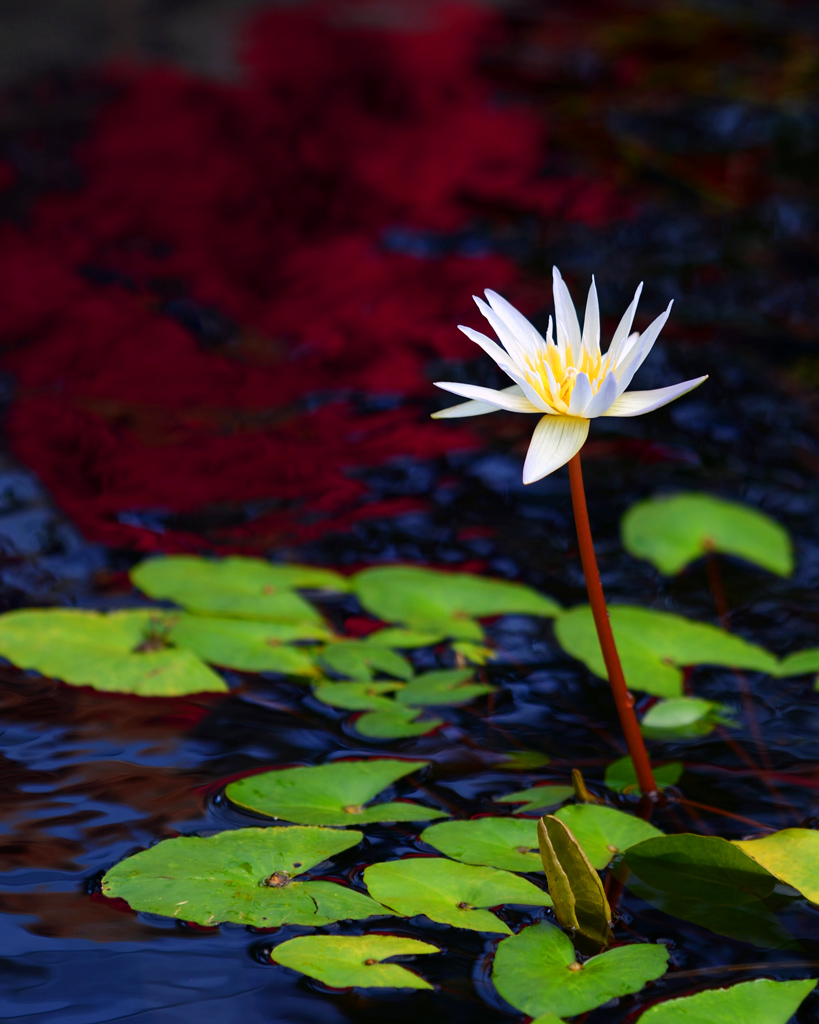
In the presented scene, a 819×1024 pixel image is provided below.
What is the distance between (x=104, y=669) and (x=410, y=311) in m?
1.11

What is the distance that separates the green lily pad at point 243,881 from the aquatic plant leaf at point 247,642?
0.27 m

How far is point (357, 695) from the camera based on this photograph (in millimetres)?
972

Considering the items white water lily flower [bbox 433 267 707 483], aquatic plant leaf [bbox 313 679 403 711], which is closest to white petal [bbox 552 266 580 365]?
white water lily flower [bbox 433 267 707 483]

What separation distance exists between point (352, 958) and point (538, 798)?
0.86ft

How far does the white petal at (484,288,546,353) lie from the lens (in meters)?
0.70

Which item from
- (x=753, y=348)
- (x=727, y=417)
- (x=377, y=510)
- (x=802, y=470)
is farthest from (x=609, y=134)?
(x=377, y=510)

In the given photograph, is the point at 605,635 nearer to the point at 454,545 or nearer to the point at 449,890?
the point at 449,890

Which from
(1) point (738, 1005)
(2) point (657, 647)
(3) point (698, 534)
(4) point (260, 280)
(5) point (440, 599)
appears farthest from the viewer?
(4) point (260, 280)

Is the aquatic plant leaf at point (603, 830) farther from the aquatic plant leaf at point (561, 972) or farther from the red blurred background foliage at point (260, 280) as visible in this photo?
the red blurred background foliage at point (260, 280)

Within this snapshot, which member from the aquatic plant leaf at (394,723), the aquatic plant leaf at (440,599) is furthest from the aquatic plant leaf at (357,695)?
the aquatic plant leaf at (440,599)

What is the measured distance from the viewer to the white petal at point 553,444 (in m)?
0.63

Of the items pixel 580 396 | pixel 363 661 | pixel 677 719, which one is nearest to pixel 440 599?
pixel 363 661

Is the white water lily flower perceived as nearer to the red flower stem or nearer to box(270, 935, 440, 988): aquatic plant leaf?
the red flower stem

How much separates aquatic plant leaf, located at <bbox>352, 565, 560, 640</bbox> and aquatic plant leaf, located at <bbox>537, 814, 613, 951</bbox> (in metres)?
0.45
